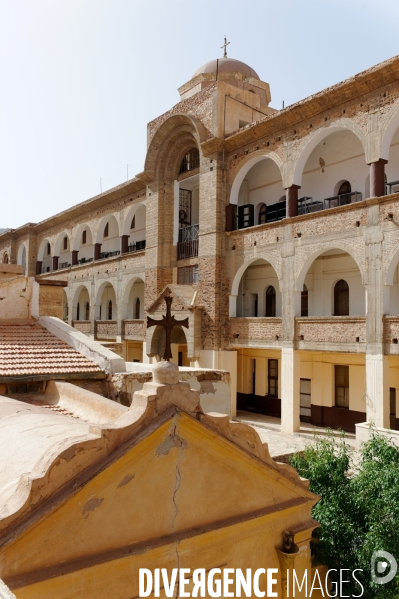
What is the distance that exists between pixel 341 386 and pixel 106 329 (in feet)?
41.9

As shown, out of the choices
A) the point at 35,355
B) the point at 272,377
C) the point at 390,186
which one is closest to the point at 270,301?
the point at 272,377

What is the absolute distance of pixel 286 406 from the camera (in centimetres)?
1678

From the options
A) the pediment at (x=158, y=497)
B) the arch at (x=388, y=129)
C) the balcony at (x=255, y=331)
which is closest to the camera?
the pediment at (x=158, y=497)

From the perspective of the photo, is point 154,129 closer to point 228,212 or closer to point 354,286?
point 228,212

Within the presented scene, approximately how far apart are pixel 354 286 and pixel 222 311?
16.5 feet

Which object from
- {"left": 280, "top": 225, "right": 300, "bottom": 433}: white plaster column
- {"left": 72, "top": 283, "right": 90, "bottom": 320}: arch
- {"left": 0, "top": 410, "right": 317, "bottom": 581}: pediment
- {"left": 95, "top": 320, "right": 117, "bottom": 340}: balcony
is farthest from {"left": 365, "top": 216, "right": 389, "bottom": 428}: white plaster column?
{"left": 72, "top": 283, "right": 90, "bottom": 320}: arch

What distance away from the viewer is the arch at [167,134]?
64.0 ft

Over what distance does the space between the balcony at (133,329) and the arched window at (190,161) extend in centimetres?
732

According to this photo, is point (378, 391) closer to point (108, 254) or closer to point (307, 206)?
point (307, 206)

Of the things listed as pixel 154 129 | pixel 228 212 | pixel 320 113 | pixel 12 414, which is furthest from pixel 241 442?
pixel 154 129

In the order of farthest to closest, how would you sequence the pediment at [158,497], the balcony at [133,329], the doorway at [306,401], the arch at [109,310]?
the arch at [109,310] < the balcony at [133,329] < the doorway at [306,401] < the pediment at [158,497]

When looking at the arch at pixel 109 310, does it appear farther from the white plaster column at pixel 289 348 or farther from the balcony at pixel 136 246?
the white plaster column at pixel 289 348

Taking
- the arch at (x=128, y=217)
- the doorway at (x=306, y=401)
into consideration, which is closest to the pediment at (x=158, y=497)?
the doorway at (x=306, y=401)

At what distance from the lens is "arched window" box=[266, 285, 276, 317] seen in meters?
20.4
